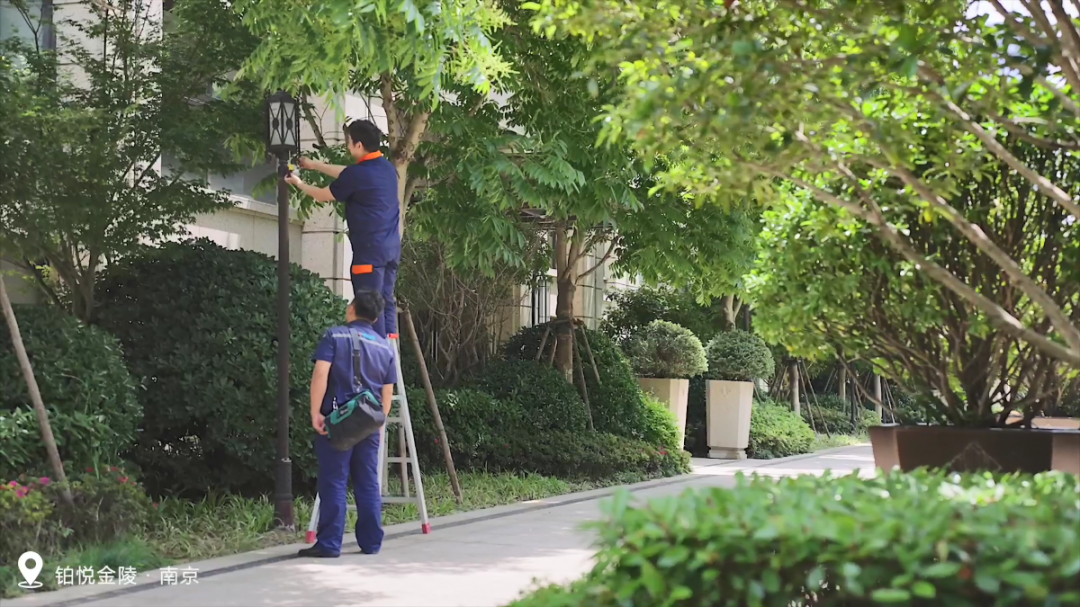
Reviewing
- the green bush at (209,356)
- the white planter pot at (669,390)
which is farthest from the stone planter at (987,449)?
the white planter pot at (669,390)

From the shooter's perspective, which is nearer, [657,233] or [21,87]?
[21,87]

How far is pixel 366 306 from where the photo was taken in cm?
776

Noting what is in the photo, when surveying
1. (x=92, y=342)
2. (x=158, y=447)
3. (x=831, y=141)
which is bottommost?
(x=158, y=447)

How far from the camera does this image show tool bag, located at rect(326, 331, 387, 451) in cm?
746

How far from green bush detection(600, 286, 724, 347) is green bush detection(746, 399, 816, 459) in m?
1.90

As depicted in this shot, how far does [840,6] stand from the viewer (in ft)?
16.5

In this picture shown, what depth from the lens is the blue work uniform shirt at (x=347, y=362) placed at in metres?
7.61

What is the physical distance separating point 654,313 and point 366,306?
1485cm

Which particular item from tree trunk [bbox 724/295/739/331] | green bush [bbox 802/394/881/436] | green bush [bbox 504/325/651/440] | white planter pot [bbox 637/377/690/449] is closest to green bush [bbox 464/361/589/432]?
green bush [bbox 504/325/651/440]

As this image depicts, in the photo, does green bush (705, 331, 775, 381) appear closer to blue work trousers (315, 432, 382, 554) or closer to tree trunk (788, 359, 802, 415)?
tree trunk (788, 359, 802, 415)

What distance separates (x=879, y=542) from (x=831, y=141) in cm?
277

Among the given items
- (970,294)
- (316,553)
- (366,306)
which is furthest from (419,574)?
(970,294)

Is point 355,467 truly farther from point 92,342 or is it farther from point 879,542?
point 879,542

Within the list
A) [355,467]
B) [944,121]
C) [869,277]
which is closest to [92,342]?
[355,467]
